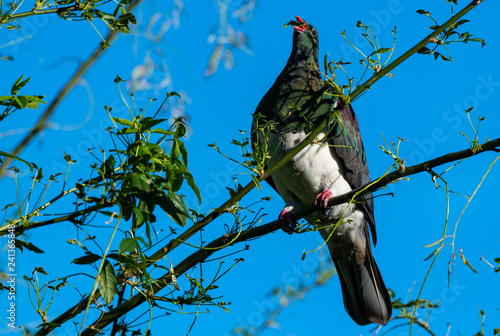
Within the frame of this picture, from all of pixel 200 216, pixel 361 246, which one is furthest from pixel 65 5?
pixel 361 246

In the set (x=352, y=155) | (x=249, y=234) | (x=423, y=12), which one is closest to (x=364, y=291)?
(x=352, y=155)

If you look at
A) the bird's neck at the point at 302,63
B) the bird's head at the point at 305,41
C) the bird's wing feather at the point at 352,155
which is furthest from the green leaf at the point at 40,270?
the bird's head at the point at 305,41

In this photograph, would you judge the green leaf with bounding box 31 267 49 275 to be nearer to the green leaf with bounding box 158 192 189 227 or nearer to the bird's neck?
the green leaf with bounding box 158 192 189 227

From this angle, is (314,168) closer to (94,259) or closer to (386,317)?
(386,317)

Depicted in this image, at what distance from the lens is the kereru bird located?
3713mm

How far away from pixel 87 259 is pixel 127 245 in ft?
0.51

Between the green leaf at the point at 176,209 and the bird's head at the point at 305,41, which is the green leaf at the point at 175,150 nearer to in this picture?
the green leaf at the point at 176,209

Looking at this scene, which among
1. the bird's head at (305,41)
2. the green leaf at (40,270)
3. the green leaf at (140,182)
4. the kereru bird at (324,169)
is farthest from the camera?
the bird's head at (305,41)

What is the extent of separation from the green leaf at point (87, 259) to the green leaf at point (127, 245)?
13 cm

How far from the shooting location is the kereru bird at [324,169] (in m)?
3.71

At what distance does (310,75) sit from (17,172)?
2.47 meters

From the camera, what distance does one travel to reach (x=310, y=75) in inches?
158

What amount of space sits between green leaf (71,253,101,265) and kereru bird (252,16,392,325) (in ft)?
5.79

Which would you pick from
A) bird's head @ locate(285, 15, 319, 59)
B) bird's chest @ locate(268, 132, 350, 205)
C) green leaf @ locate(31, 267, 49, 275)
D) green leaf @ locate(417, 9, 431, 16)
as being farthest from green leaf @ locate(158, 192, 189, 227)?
bird's head @ locate(285, 15, 319, 59)
